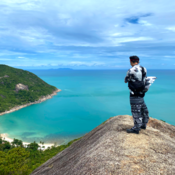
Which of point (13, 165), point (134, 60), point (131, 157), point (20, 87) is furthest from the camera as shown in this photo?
point (20, 87)

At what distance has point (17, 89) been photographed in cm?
11612

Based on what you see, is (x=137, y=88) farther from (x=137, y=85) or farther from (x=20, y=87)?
(x=20, y=87)

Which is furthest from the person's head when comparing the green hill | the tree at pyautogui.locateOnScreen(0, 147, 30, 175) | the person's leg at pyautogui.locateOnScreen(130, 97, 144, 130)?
the green hill

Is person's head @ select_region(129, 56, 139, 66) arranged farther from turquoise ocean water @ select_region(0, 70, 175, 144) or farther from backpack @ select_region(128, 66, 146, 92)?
turquoise ocean water @ select_region(0, 70, 175, 144)

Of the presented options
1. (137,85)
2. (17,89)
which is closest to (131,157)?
(137,85)

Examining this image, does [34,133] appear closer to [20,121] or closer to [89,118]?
[20,121]

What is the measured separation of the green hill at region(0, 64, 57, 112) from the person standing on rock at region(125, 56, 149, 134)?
91.8 m

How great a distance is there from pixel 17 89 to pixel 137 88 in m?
121

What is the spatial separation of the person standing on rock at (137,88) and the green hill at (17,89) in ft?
301

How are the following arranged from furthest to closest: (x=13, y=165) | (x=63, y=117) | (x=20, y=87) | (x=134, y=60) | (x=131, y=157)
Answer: (x=20, y=87) < (x=63, y=117) < (x=13, y=165) < (x=134, y=60) < (x=131, y=157)

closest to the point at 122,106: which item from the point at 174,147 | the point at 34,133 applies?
the point at 34,133

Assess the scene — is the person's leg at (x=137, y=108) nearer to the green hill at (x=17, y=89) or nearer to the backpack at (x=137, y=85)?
the backpack at (x=137, y=85)

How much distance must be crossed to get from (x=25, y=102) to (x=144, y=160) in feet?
347

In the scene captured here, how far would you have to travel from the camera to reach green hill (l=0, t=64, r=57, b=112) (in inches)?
3894
